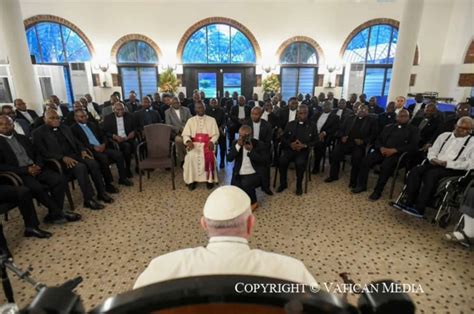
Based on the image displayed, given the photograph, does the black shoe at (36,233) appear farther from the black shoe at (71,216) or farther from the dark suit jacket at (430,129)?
the dark suit jacket at (430,129)

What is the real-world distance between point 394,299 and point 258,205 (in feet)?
11.1

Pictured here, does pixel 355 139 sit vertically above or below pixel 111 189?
above

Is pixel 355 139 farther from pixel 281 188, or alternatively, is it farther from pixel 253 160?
pixel 253 160

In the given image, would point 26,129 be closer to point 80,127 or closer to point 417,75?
point 80,127

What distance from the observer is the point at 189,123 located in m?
4.73

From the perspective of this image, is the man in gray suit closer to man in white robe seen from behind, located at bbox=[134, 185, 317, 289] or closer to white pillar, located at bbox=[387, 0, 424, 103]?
man in white robe seen from behind, located at bbox=[134, 185, 317, 289]

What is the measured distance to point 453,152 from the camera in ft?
11.3

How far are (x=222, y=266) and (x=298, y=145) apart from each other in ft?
12.3

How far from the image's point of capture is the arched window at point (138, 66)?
11.1 meters

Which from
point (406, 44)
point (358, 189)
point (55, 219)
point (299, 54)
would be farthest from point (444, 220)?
point (299, 54)

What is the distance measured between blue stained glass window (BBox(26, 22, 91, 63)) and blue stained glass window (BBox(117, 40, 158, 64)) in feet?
4.34

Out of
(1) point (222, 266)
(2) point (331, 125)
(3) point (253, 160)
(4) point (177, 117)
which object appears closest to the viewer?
(1) point (222, 266)

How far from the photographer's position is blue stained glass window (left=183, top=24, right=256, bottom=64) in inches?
440

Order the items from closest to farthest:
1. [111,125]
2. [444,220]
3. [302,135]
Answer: [444,220], [302,135], [111,125]
